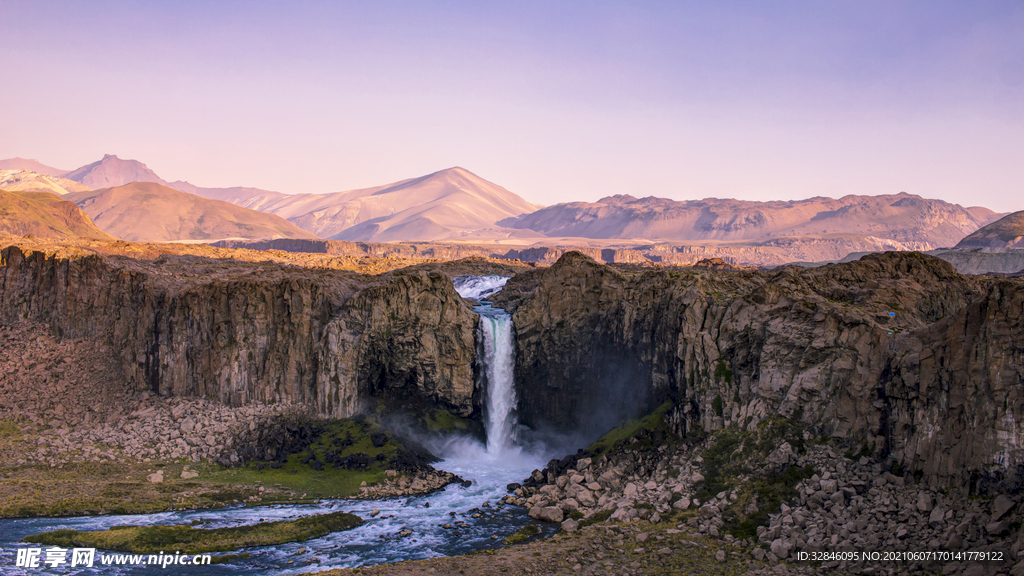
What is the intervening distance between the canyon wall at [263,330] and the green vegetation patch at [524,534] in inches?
895

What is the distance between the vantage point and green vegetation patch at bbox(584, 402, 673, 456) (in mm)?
57844

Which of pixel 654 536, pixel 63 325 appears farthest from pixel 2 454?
pixel 654 536

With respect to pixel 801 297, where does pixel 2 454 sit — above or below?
below

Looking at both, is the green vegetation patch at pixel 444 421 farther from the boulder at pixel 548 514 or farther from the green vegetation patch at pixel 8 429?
the green vegetation patch at pixel 8 429

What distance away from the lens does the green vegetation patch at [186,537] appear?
1774 inches

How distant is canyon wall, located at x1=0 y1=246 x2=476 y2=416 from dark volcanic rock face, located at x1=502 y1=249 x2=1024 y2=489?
9.09m

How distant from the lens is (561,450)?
6912cm

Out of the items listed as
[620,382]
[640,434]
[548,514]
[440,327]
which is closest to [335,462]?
[440,327]

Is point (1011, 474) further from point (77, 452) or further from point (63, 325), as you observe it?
point (63, 325)

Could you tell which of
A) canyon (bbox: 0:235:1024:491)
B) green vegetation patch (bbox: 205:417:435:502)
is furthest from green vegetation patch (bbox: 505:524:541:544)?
green vegetation patch (bbox: 205:417:435:502)

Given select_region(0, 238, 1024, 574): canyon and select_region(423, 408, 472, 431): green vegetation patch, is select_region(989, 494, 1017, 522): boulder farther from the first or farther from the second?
select_region(423, 408, 472, 431): green vegetation patch

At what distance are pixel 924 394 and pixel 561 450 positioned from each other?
3521cm

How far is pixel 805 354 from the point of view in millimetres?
49312

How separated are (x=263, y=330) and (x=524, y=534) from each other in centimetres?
3493
